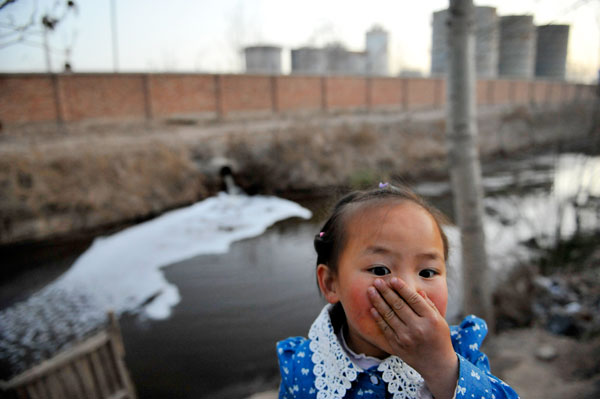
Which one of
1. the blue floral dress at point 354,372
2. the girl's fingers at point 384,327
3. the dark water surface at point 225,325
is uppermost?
the girl's fingers at point 384,327

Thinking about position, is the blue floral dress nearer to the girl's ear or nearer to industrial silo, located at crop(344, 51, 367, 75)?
the girl's ear

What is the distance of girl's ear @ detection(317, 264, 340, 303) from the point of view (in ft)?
4.18

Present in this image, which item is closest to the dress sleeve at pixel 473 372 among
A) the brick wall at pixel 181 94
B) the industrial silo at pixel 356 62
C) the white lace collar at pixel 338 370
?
the white lace collar at pixel 338 370

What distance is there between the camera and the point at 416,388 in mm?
1108

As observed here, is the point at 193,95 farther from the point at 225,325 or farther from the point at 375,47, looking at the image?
the point at 375,47

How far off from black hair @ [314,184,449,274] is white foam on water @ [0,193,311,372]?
7.61 metres

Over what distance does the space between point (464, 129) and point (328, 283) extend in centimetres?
346

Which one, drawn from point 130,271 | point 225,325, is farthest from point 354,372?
point 130,271

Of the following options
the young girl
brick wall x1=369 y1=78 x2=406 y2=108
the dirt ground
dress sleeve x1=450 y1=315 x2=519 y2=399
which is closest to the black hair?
the young girl

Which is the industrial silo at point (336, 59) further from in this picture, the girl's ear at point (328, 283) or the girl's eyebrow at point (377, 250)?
the girl's eyebrow at point (377, 250)

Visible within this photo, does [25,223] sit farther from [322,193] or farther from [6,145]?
[322,193]

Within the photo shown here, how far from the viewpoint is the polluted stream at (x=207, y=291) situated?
21.8 ft

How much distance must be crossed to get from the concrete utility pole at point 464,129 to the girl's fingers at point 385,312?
3640 millimetres

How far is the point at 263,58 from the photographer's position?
31.8m
